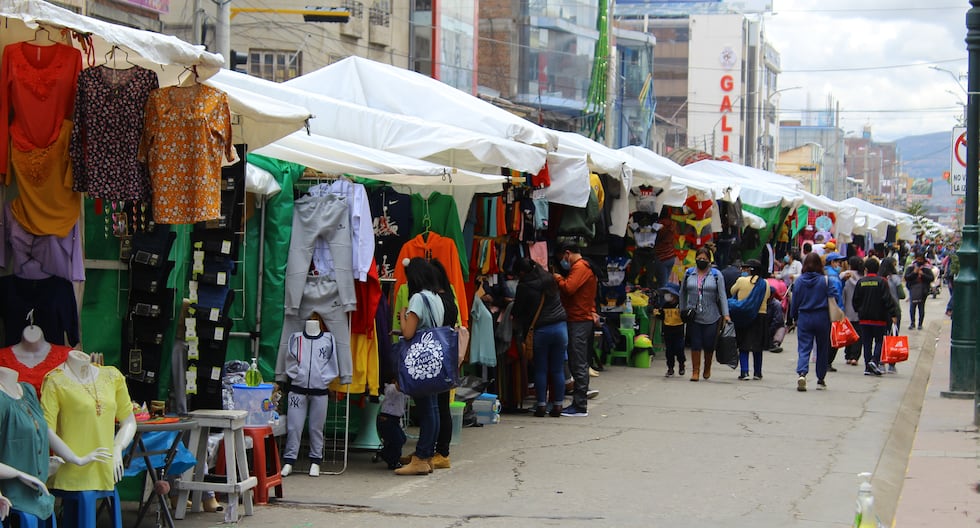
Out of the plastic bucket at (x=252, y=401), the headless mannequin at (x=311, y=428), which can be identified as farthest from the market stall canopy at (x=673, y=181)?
the plastic bucket at (x=252, y=401)

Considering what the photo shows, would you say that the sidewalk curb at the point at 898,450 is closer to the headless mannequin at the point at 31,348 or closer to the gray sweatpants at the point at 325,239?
the gray sweatpants at the point at 325,239

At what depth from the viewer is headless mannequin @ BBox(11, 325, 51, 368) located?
279 inches

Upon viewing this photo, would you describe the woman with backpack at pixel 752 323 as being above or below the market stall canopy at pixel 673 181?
below

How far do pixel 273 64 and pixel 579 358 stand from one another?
26.1 metres

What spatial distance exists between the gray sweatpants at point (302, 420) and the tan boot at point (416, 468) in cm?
71

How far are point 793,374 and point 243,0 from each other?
24.8m

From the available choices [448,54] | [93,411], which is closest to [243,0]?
[448,54]

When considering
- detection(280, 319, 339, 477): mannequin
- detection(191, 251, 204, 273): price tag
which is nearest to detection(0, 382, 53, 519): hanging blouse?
detection(191, 251, 204, 273): price tag

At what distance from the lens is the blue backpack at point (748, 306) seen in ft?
58.1

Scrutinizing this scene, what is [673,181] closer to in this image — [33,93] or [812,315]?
[812,315]

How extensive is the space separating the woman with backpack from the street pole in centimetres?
293

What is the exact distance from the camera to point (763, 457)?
451 inches

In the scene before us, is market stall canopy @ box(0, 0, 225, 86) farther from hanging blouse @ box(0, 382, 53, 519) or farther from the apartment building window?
the apartment building window

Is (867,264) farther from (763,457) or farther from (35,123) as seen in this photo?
(35,123)
